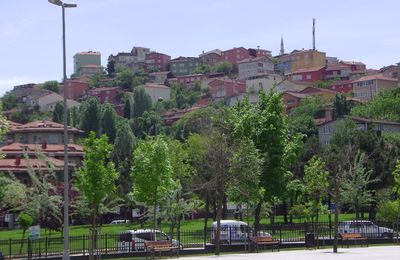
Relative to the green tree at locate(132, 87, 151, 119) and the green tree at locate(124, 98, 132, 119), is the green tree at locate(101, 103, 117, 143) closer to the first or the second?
the green tree at locate(132, 87, 151, 119)

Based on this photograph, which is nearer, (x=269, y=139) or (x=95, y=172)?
(x=95, y=172)

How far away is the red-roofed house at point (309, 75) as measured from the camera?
645 ft

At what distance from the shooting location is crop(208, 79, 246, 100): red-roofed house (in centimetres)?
19388

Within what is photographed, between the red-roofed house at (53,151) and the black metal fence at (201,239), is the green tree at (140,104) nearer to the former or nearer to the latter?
the red-roofed house at (53,151)

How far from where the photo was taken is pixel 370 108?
12256 cm

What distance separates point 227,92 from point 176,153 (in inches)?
5115

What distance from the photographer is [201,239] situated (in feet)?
154

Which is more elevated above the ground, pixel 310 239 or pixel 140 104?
pixel 140 104

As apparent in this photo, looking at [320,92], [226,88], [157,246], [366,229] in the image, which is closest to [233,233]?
[157,246]

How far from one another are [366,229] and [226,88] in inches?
5782

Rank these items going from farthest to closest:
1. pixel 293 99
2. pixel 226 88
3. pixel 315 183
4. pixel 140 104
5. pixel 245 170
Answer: pixel 226 88 → pixel 140 104 → pixel 293 99 → pixel 315 183 → pixel 245 170

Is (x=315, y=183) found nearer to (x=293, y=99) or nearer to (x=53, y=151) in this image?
(x=53, y=151)

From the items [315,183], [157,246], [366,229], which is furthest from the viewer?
[315,183]

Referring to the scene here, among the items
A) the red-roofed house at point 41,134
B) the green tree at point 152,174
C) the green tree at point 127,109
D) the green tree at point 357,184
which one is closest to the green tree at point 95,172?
the green tree at point 152,174
